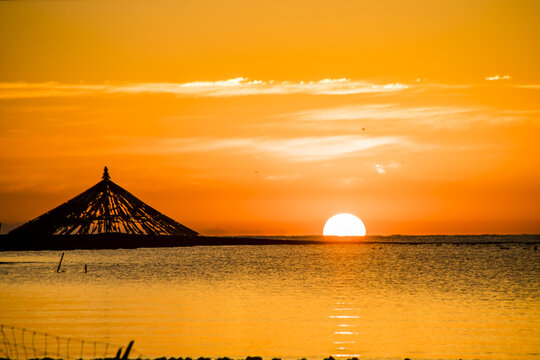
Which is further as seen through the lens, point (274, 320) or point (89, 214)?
point (89, 214)

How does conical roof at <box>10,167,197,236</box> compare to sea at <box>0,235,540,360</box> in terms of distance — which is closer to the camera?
sea at <box>0,235,540,360</box>

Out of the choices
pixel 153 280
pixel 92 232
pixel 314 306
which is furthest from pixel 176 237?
pixel 314 306

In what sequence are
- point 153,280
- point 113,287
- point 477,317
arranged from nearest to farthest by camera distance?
point 477,317 < point 113,287 < point 153,280

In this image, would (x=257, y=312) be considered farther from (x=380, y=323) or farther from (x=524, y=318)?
(x=524, y=318)

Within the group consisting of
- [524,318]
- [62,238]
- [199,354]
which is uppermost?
[62,238]

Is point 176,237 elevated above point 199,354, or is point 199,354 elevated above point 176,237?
point 176,237

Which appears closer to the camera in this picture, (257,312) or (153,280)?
(257,312)

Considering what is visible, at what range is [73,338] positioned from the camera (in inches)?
1228

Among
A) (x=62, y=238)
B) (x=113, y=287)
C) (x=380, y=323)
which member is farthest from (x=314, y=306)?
(x=62, y=238)

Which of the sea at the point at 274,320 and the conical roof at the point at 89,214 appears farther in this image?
the conical roof at the point at 89,214

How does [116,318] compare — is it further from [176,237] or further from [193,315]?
[176,237]

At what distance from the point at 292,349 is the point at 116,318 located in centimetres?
1280

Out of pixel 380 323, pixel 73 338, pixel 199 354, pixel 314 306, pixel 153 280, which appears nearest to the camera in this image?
pixel 199 354

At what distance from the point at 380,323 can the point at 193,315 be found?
10855 millimetres
